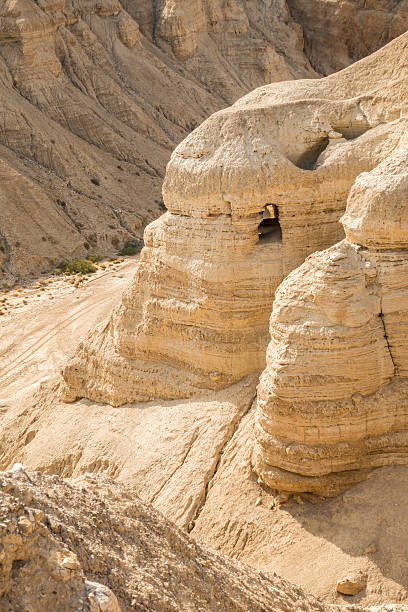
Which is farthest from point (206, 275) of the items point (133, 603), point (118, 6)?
point (118, 6)

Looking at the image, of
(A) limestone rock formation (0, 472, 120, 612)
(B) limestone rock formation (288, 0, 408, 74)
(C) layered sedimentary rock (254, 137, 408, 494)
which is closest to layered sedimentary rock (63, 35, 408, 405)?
(C) layered sedimentary rock (254, 137, 408, 494)

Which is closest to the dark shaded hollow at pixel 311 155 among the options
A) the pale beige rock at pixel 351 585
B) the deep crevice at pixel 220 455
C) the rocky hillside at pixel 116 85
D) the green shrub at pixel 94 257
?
the deep crevice at pixel 220 455

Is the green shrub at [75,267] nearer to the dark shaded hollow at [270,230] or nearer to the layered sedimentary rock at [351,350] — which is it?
the dark shaded hollow at [270,230]

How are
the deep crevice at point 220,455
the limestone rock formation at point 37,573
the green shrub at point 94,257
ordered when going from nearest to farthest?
the limestone rock formation at point 37,573
the deep crevice at point 220,455
the green shrub at point 94,257

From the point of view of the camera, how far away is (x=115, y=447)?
14.2 metres

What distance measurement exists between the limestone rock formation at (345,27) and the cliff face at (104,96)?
1100mm

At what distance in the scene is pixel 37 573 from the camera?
20.8ft

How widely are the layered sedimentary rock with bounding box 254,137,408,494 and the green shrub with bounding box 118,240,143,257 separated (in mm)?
26249

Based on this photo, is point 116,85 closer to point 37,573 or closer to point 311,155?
point 311,155

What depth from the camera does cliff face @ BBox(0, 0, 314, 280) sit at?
36.9 m

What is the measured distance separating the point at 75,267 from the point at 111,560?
28.0 meters

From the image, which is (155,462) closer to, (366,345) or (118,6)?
(366,345)

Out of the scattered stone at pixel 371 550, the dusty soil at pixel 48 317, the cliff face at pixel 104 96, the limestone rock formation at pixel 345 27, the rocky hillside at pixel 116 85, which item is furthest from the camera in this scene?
the limestone rock formation at pixel 345 27

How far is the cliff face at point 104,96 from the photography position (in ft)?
121
